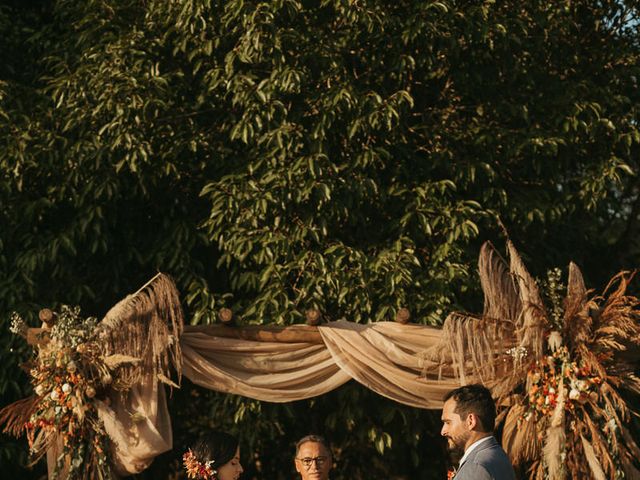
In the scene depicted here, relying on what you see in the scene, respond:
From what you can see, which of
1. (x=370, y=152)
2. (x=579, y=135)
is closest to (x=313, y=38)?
(x=370, y=152)

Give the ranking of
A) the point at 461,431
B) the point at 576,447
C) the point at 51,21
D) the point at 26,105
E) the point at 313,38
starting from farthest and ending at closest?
1. the point at 51,21
2. the point at 26,105
3. the point at 313,38
4. the point at 576,447
5. the point at 461,431

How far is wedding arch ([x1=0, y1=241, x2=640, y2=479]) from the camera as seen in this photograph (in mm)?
7352

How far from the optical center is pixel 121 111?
8898 millimetres

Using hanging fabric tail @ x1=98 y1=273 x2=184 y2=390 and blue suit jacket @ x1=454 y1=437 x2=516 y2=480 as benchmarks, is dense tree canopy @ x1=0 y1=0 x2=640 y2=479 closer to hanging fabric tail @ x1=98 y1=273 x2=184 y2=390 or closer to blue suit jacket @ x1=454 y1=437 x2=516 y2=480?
hanging fabric tail @ x1=98 y1=273 x2=184 y2=390

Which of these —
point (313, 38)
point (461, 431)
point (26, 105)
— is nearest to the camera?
point (461, 431)

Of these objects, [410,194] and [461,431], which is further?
[410,194]

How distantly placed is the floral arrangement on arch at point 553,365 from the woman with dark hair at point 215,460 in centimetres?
223

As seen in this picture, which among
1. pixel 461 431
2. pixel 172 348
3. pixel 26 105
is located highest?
pixel 26 105

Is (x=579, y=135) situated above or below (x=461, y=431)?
above

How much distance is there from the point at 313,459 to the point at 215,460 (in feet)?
2.87

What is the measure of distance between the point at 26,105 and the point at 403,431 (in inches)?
170

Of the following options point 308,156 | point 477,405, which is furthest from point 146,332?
point 477,405

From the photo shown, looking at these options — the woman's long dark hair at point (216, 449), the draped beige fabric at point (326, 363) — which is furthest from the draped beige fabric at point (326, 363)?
the woman's long dark hair at point (216, 449)

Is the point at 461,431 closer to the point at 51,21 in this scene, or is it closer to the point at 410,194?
the point at 410,194
